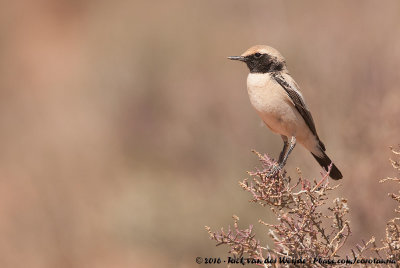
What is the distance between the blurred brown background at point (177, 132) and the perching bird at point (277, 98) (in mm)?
1626

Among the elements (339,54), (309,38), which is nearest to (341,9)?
(309,38)

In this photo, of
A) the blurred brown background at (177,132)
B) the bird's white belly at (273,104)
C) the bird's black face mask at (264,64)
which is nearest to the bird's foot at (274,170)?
the bird's white belly at (273,104)

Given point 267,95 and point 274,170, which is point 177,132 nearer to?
point 267,95

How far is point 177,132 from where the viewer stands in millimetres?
11984

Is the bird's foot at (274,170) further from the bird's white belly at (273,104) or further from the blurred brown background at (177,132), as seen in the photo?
the blurred brown background at (177,132)

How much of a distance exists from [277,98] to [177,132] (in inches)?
272

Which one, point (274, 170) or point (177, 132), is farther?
point (177, 132)

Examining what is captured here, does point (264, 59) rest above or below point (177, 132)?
above

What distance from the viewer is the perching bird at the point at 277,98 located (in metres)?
5.16

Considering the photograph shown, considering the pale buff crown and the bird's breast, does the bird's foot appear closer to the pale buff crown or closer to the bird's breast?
the bird's breast

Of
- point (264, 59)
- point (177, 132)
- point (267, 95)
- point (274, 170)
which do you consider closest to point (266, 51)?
point (264, 59)

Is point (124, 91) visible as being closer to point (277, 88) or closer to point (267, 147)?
point (267, 147)

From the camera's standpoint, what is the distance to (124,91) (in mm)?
16688

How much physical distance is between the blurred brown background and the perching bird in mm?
1626
